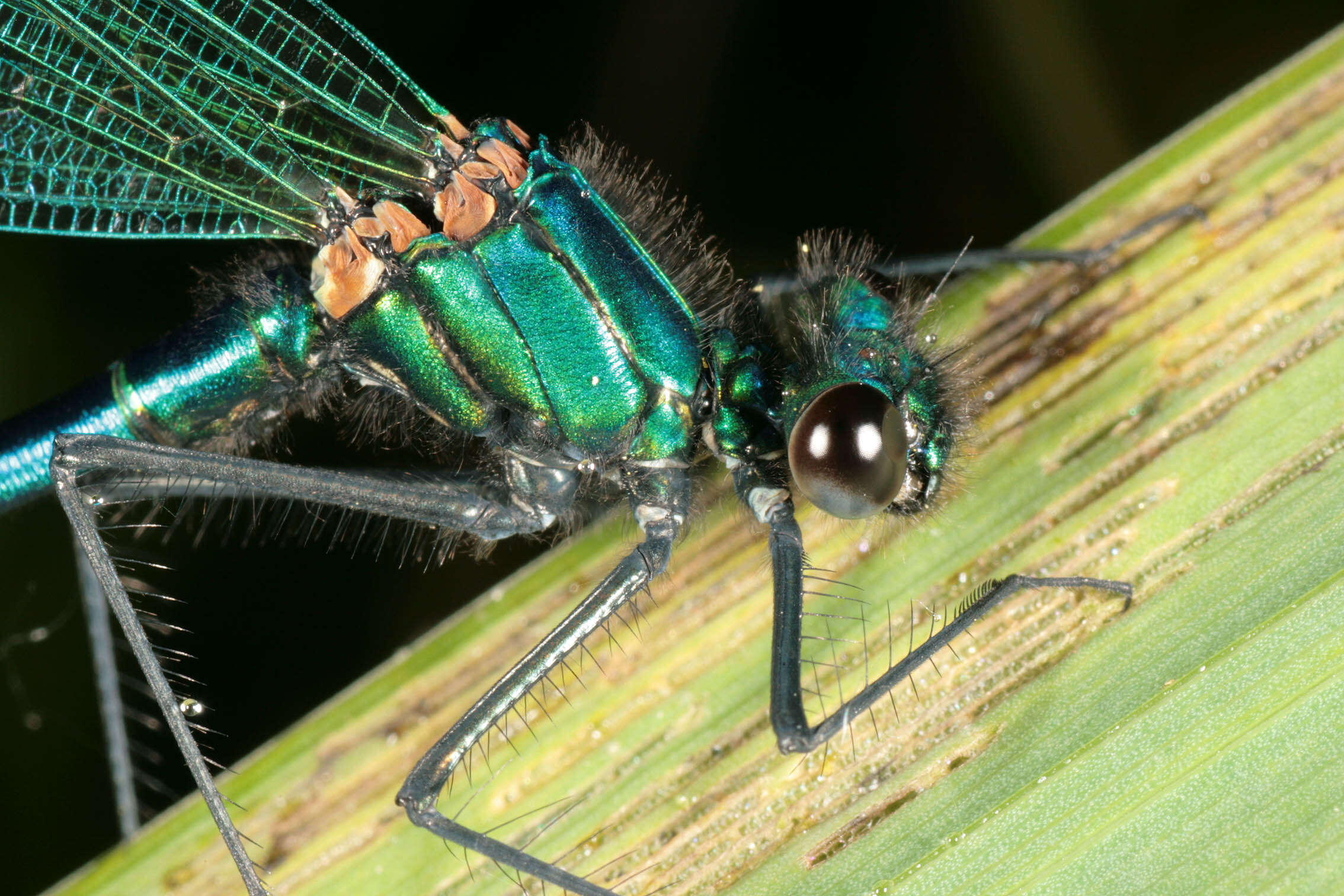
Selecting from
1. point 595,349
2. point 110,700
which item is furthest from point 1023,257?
point 110,700

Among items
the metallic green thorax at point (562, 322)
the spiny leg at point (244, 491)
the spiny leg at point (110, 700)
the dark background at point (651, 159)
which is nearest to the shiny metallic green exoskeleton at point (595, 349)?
the metallic green thorax at point (562, 322)

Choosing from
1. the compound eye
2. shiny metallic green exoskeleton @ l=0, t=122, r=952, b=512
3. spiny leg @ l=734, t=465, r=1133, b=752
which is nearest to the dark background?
shiny metallic green exoskeleton @ l=0, t=122, r=952, b=512

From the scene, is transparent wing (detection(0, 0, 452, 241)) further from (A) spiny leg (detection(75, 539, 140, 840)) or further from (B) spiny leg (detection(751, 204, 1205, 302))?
(A) spiny leg (detection(75, 539, 140, 840))

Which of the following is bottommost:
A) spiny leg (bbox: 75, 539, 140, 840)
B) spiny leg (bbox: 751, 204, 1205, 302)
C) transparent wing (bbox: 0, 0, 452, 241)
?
spiny leg (bbox: 751, 204, 1205, 302)

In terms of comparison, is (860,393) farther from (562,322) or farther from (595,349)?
(562,322)

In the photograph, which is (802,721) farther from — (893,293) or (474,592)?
(474,592)

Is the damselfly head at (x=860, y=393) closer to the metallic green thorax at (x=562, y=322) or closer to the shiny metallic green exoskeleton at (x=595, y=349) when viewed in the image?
the shiny metallic green exoskeleton at (x=595, y=349)
